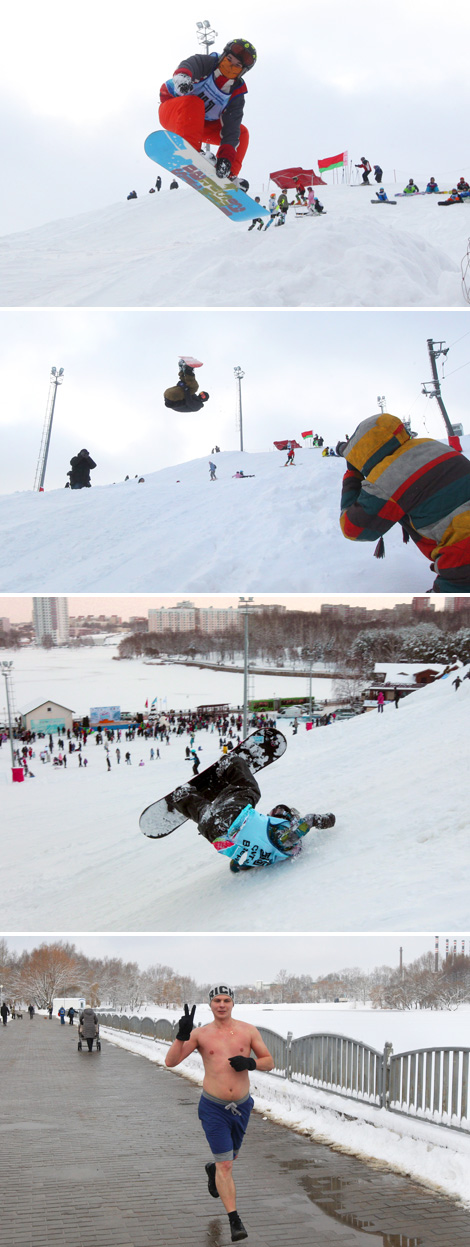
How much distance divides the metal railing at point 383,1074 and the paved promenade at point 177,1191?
0.56m

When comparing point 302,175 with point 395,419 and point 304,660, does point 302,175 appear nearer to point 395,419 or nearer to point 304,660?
point 395,419

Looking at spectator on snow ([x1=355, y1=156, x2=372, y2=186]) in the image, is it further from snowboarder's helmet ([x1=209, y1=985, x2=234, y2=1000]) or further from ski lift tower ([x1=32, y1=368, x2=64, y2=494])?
snowboarder's helmet ([x1=209, y1=985, x2=234, y2=1000])

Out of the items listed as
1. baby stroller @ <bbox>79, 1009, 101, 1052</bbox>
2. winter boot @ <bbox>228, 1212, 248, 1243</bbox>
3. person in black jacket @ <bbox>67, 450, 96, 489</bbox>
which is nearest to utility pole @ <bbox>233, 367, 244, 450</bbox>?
person in black jacket @ <bbox>67, 450, 96, 489</bbox>

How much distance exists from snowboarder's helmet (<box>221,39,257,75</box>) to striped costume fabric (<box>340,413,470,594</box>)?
10.6 feet

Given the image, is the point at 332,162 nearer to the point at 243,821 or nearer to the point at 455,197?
the point at 455,197

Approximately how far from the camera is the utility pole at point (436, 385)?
672 cm

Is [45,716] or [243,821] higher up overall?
[45,716]

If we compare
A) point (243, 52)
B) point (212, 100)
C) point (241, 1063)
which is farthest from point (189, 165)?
point (241, 1063)

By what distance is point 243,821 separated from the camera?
7.36 meters

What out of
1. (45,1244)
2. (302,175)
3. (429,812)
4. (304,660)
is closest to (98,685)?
(304,660)

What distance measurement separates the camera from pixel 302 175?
9.94 meters

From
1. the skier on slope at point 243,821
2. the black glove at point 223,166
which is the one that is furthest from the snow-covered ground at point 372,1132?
the black glove at point 223,166

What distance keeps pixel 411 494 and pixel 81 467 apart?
2.64 meters

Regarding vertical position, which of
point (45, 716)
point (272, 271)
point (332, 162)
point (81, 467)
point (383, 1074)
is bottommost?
point (383, 1074)
